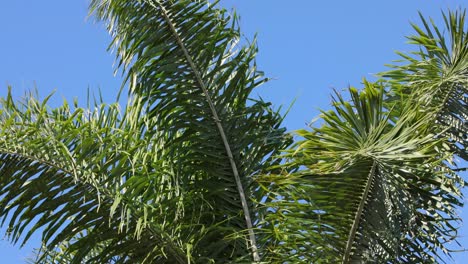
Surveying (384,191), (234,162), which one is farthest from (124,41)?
(384,191)

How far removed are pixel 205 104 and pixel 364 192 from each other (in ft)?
6.12

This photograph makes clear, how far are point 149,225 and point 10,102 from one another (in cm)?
128

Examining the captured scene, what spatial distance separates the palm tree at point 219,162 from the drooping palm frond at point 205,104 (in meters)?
0.01

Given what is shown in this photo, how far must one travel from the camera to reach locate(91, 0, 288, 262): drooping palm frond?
7.63m

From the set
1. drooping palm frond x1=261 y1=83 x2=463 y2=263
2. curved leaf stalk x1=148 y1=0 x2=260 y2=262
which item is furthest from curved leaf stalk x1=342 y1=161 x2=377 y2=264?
curved leaf stalk x1=148 y1=0 x2=260 y2=262

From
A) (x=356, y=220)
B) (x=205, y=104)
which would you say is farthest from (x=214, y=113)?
(x=356, y=220)

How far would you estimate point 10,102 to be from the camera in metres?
7.07

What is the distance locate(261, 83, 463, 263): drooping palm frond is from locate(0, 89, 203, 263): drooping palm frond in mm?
811

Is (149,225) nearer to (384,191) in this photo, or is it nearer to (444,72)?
(384,191)

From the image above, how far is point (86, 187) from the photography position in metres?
7.02

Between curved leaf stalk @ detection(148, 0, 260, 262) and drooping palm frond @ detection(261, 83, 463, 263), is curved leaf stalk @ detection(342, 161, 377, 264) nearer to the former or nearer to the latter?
drooping palm frond @ detection(261, 83, 463, 263)

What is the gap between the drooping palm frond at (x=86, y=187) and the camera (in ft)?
22.7

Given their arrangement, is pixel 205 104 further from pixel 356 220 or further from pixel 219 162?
pixel 356 220

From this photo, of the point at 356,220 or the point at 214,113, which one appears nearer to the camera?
the point at 356,220
